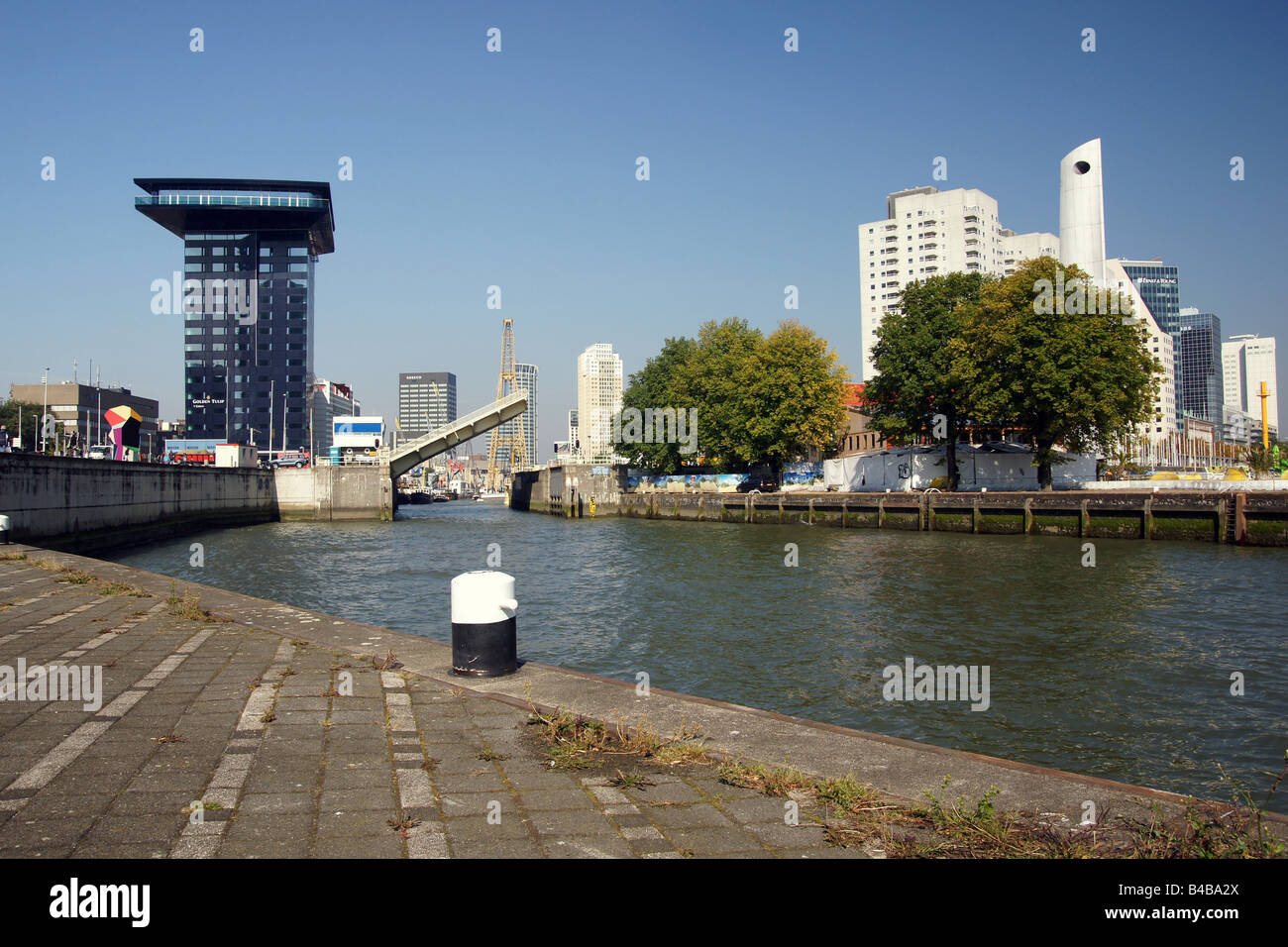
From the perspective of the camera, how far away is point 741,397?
63750 mm

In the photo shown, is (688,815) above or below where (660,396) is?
below

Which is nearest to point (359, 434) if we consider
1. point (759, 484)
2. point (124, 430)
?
point (124, 430)

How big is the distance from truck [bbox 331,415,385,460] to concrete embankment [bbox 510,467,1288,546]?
27484 mm

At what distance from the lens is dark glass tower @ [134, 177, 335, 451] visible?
121188 mm

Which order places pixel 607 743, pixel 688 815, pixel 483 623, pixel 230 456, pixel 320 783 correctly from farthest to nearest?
pixel 230 456, pixel 483 623, pixel 607 743, pixel 320 783, pixel 688 815

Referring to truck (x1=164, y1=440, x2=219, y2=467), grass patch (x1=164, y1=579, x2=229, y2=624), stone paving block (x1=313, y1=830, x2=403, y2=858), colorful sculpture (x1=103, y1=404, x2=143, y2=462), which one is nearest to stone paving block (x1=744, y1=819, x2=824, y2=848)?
stone paving block (x1=313, y1=830, x2=403, y2=858)

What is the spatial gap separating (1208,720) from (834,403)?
5300 cm

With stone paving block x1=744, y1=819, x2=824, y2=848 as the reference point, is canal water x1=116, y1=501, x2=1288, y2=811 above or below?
below

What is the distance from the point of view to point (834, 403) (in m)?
61.5

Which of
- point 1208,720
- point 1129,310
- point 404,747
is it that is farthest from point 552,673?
point 1129,310

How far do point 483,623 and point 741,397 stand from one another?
189ft

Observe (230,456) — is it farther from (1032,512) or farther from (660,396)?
(1032,512)

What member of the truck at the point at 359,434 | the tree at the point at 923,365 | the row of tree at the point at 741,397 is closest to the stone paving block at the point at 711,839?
the tree at the point at 923,365

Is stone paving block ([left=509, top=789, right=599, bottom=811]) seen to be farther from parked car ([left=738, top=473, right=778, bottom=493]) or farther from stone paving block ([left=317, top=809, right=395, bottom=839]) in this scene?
parked car ([left=738, top=473, right=778, bottom=493])
